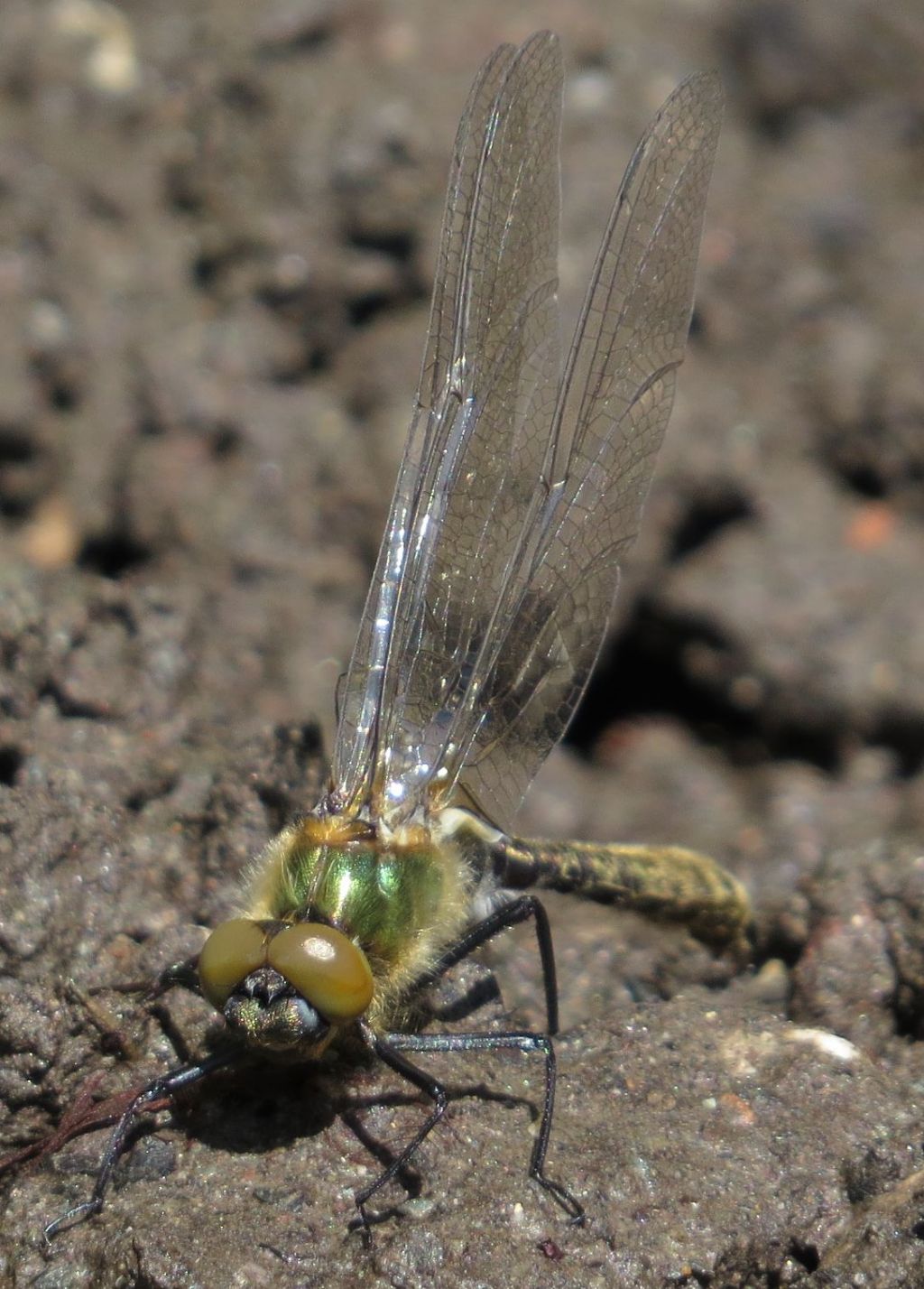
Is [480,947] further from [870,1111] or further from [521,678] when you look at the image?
[870,1111]

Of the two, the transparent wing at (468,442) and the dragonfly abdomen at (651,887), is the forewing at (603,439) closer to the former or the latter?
the transparent wing at (468,442)

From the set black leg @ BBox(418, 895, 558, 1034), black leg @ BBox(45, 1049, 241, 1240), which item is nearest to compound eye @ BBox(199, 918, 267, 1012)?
black leg @ BBox(45, 1049, 241, 1240)

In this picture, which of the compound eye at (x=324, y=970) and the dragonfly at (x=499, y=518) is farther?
the dragonfly at (x=499, y=518)

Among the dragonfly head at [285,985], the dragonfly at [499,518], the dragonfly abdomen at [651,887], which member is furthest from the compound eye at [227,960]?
the dragonfly abdomen at [651,887]

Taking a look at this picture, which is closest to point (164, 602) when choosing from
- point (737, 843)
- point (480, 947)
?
point (480, 947)

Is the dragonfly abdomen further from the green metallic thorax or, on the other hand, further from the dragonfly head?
the dragonfly head

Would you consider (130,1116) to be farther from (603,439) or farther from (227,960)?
(603,439)

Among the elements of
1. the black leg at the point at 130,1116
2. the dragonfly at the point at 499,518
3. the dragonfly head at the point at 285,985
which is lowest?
the black leg at the point at 130,1116
